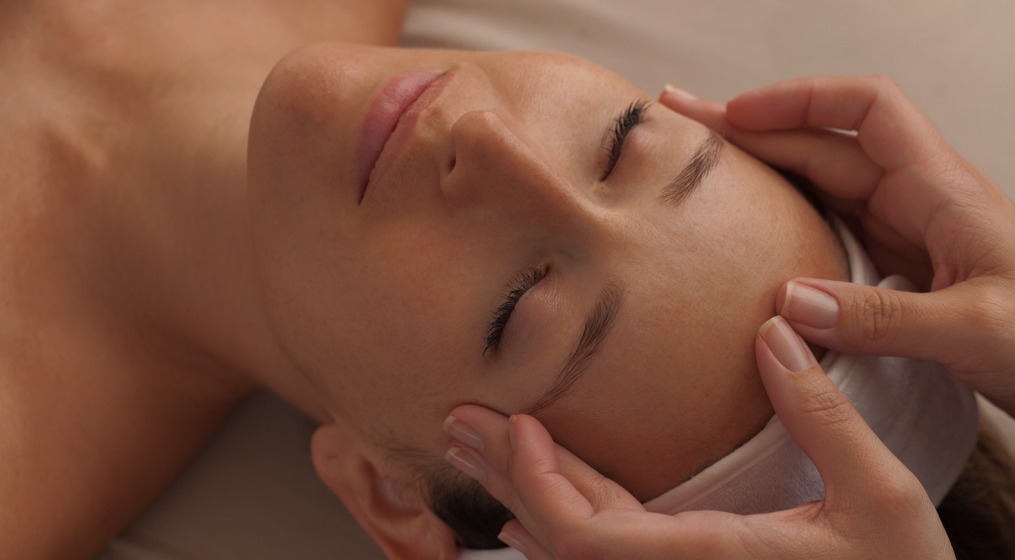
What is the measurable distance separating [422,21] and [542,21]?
0.27 metres

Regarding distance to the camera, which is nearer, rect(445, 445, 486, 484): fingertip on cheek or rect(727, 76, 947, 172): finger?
rect(445, 445, 486, 484): fingertip on cheek

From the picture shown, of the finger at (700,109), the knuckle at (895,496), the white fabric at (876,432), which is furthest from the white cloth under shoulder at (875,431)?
the finger at (700,109)

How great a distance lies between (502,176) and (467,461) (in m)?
0.36

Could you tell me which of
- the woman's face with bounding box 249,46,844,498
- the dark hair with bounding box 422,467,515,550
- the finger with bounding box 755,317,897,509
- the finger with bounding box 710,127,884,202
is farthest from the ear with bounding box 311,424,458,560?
the finger with bounding box 710,127,884,202

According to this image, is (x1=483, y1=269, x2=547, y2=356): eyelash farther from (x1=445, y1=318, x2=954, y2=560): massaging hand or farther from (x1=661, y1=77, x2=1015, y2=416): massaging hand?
(x1=661, y1=77, x2=1015, y2=416): massaging hand

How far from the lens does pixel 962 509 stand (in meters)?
1.22

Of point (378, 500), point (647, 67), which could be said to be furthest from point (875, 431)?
point (647, 67)

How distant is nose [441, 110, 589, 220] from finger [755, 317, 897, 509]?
0.92 ft

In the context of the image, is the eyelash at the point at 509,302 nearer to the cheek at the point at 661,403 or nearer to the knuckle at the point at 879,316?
the cheek at the point at 661,403

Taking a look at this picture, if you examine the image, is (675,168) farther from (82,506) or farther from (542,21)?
(82,506)

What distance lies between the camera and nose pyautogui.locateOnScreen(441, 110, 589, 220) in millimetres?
985

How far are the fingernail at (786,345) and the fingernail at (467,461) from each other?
38 cm

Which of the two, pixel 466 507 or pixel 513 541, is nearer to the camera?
pixel 513 541

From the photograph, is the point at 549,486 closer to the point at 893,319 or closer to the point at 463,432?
the point at 463,432
